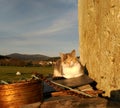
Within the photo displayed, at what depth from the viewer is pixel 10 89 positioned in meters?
5.86

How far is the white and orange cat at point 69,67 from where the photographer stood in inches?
322

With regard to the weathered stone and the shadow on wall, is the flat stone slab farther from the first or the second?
the weathered stone

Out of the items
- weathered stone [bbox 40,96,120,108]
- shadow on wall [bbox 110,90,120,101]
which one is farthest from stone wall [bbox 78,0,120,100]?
weathered stone [bbox 40,96,120,108]

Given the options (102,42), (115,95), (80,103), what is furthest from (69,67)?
(80,103)

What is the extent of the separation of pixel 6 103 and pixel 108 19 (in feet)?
7.68

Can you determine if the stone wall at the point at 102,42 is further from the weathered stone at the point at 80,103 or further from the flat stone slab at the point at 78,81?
the weathered stone at the point at 80,103

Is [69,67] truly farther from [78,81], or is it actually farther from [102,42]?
[102,42]

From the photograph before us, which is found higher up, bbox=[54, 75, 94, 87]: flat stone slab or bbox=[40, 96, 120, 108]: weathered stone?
bbox=[54, 75, 94, 87]: flat stone slab

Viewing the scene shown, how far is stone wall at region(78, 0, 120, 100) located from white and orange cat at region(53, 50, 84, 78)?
207mm

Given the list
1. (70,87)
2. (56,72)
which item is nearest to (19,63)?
(56,72)

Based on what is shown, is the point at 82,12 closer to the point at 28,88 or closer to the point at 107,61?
the point at 107,61

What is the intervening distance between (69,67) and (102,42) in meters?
1.72

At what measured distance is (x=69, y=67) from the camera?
8469 millimetres

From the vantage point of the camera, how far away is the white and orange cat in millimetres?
8180
